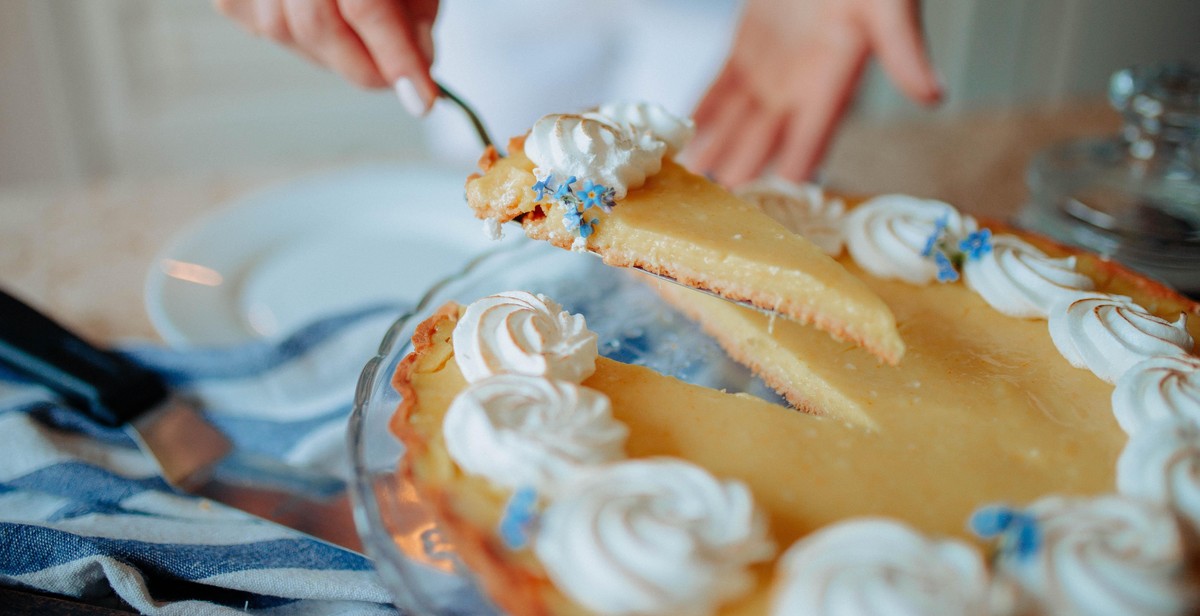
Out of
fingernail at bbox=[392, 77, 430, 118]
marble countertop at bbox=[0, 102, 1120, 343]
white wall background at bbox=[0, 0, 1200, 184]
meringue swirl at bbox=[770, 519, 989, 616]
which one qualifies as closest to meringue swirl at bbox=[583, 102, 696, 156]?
fingernail at bbox=[392, 77, 430, 118]

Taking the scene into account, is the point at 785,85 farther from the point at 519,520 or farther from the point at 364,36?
the point at 519,520

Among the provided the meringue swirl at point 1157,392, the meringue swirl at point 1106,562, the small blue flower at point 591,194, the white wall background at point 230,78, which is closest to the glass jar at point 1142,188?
the meringue swirl at point 1157,392

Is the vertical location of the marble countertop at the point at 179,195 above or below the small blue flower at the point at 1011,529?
below

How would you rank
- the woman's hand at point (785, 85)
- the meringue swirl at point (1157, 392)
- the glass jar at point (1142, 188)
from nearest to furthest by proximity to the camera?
the meringue swirl at point (1157, 392) < the glass jar at point (1142, 188) < the woman's hand at point (785, 85)

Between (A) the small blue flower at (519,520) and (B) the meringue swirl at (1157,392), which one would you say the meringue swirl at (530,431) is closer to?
(A) the small blue flower at (519,520)

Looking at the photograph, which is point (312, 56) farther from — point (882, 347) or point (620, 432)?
point (882, 347)

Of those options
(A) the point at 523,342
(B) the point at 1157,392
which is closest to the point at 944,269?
(B) the point at 1157,392
